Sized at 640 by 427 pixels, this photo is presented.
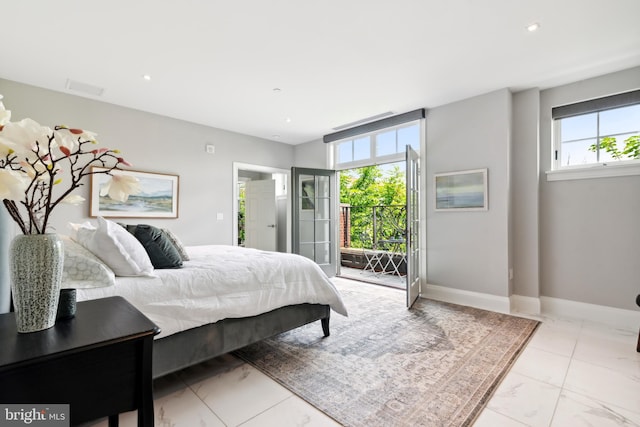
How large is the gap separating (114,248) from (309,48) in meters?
2.12

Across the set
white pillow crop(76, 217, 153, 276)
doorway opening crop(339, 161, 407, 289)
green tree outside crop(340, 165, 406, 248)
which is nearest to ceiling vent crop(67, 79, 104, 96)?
white pillow crop(76, 217, 153, 276)

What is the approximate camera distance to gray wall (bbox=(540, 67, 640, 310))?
287 centimetres

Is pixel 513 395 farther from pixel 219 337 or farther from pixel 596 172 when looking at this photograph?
pixel 596 172

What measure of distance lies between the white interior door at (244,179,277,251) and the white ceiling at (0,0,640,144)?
2.31 meters

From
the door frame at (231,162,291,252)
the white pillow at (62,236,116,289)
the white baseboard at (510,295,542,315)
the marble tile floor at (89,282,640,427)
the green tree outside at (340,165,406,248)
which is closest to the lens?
the white pillow at (62,236,116,289)

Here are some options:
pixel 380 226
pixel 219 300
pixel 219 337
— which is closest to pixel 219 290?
pixel 219 300

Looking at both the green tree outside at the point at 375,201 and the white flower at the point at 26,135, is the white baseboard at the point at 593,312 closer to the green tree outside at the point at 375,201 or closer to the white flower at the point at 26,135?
the green tree outside at the point at 375,201

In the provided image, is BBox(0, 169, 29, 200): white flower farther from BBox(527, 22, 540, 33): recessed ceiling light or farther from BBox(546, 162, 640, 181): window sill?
BBox(546, 162, 640, 181): window sill

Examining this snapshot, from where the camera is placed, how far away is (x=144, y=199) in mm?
3898

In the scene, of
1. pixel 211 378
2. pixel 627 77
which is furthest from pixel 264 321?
pixel 627 77

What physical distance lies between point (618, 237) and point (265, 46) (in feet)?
12.5

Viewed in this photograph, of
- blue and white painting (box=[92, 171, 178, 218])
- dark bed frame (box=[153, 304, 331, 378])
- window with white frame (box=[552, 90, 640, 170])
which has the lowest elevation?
dark bed frame (box=[153, 304, 331, 378])

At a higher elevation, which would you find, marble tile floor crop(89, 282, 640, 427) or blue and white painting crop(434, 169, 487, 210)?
blue and white painting crop(434, 169, 487, 210)

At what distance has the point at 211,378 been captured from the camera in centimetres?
197
